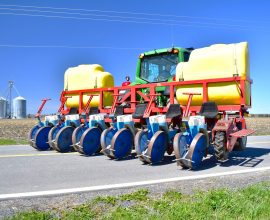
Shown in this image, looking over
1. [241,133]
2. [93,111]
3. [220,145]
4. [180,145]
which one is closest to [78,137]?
[93,111]

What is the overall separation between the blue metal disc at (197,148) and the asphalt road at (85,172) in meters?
0.20

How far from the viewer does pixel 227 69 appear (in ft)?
28.5

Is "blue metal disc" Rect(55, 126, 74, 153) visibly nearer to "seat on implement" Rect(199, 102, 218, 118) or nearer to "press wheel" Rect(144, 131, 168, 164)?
"press wheel" Rect(144, 131, 168, 164)

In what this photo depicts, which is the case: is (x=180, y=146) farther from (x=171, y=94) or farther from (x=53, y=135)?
(x=53, y=135)

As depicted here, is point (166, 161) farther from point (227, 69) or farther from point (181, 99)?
point (227, 69)

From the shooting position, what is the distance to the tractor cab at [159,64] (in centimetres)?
1127

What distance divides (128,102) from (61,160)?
9.17 feet

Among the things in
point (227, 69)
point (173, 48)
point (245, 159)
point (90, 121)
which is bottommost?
point (245, 159)

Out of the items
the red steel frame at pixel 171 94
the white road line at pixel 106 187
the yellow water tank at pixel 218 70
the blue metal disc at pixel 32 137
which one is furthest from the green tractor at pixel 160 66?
the white road line at pixel 106 187

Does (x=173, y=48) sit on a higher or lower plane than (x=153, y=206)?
higher

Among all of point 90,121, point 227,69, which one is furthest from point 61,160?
point 227,69

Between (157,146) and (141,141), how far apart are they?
0.43 meters

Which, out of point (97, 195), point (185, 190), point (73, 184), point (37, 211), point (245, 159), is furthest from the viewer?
point (245, 159)

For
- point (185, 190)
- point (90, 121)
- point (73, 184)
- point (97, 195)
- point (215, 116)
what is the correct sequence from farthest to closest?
point (90, 121), point (215, 116), point (73, 184), point (185, 190), point (97, 195)
